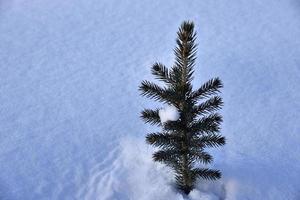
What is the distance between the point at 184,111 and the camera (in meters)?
4.71

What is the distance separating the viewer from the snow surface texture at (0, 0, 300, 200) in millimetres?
6305

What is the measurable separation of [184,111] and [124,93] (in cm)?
334

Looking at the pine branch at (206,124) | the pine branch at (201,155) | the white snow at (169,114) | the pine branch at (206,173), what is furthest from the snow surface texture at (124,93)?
the white snow at (169,114)

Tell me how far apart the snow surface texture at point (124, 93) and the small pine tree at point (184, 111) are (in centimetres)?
89

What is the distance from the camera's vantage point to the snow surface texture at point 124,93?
630cm

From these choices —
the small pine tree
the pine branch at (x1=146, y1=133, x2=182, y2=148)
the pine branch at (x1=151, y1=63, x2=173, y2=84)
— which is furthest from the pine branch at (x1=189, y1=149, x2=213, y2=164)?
the pine branch at (x1=151, y1=63, x2=173, y2=84)

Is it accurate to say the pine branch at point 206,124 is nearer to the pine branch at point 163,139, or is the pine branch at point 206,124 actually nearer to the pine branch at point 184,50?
the pine branch at point 163,139

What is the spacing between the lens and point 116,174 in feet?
21.1

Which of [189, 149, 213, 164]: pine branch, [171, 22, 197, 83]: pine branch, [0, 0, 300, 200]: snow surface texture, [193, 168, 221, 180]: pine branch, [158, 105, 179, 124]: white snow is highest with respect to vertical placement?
[0, 0, 300, 200]: snow surface texture

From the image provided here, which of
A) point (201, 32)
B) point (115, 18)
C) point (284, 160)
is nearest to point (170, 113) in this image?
point (284, 160)

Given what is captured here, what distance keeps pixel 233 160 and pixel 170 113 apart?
7.79ft

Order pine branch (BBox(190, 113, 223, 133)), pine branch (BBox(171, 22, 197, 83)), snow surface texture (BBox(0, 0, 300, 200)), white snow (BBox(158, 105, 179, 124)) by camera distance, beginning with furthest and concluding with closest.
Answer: snow surface texture (BBox(0, 0, 300, 200))
pine branch (BBox(190, 113, 223, 133))
white snow (BBox(158, 105, 179, 124))
pine branch (BBox(171, 22, 197, 83))

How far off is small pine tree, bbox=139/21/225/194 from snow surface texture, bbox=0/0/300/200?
888mm

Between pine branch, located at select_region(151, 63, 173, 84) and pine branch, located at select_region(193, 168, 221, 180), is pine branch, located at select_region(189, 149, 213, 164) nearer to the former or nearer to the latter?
pine branch, located at select_region(193, 168, 221, 180)
